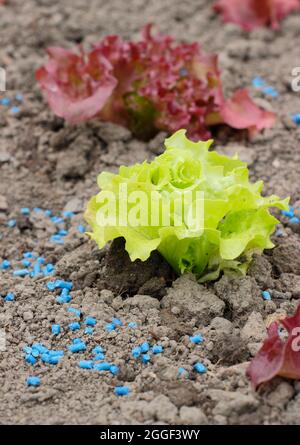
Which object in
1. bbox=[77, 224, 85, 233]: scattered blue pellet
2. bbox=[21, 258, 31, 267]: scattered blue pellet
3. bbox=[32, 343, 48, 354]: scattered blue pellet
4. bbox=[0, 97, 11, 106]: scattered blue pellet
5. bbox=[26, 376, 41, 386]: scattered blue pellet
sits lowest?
bbox=[26, 376, 41, 386]: scattered blue pellet

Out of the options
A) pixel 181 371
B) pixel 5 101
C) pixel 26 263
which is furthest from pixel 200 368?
pixel 5 101

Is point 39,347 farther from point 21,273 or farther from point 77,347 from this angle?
point 21,273

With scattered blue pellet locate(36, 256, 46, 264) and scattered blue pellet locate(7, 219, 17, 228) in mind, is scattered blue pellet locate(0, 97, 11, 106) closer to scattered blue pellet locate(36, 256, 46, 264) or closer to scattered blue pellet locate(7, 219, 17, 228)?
scattered blue pellet locate(7, 219, 17, 228)

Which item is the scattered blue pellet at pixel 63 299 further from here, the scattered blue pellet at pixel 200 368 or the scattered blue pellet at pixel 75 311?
the scattered blue pellet at pixel 200 368

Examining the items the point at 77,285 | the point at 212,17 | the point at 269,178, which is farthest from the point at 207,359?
the point at 212,17

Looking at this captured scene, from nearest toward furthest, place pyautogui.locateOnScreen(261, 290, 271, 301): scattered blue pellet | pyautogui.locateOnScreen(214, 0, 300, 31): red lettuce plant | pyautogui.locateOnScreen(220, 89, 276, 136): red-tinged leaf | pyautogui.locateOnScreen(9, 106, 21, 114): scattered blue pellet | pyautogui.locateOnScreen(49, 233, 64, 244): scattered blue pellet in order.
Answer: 1. pyautogui.locateOnScreen(261, 290, 271, 301): scattered blue pellet
2. pyautogui.locateOnScreen(49, 233, 64, 244): scattered blue pellet
3. pyautogui.locateOnScreen(220, 89, 276, 136): red-tinged leaf
4. pyautogui.locateOnScreen(9, 106, 21, 114): scattered blue pellet
5. pyautogui.locateOnScreen(214, 0, 300, 31): red lettuce plant

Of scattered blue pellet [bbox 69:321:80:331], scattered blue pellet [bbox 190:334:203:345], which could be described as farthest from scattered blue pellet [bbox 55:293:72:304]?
scattered blue pellet [bbox 190:334:203:345]

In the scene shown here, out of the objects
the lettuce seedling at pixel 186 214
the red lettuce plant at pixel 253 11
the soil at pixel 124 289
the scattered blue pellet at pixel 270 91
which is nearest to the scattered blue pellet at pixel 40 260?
the soil at pixel 124 289
